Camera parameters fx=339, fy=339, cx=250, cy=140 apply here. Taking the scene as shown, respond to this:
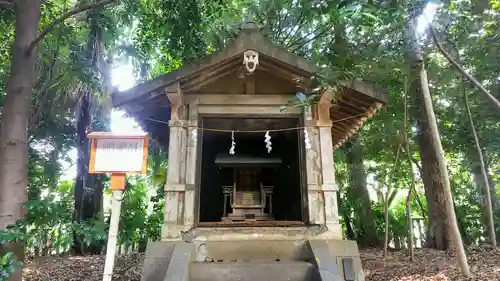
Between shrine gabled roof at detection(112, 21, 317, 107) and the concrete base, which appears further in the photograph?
shrine gabled roof at detection(112, 21, 317, 107)

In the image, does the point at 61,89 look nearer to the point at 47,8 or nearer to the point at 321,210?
the point at 47,8

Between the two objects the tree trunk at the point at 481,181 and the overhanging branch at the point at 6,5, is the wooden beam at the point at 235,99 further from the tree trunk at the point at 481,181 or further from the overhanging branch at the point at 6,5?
the tree trunk at the point at 481,181

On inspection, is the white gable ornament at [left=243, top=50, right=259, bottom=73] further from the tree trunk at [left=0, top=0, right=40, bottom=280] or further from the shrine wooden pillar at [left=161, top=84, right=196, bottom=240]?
the tree trunk at [left=0, top=0, right=40, bottom=280]

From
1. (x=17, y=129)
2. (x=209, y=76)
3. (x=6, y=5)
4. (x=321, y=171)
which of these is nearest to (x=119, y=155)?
(x=17, y=129)

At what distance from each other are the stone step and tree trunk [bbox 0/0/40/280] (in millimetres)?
2105

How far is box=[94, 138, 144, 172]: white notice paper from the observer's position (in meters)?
3.93

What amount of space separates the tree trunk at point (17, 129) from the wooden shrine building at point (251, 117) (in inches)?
51.9

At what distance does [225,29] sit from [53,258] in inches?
269

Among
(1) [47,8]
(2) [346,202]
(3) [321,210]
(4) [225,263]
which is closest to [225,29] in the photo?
(1) [47,8]

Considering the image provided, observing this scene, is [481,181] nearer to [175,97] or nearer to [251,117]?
[251,117]

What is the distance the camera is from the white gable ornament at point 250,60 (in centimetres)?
532

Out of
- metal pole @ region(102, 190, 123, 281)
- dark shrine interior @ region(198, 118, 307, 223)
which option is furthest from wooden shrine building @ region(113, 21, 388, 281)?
dark shrine interior @ region(198, 118, 307, 223)

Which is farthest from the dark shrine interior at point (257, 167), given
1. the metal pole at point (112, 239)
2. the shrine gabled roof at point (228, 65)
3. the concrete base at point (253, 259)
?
the metal pole at point (112, 239)

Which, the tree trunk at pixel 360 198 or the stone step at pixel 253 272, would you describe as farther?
the tree trunk at pixel 360 198
